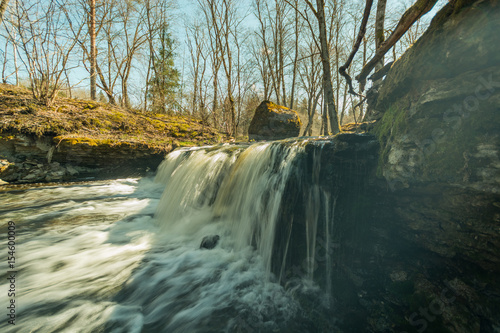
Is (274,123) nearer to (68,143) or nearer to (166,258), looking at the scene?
(68,143)

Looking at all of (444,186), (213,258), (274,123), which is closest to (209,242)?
(213,258)

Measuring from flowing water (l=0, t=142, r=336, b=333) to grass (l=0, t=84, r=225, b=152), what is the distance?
2366 millimetres

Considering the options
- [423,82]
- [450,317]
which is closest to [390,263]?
[450,317]

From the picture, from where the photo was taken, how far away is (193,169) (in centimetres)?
615

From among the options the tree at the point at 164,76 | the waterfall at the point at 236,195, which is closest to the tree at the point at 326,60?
the waterfall at the point at 236,195

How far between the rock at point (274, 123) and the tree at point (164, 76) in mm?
11181

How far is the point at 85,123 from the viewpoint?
8.27m

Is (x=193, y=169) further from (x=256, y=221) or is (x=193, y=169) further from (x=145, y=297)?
(x=145, y=297)

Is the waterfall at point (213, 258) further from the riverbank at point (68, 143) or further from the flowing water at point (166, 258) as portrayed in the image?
the riverbank at point (68, 143)

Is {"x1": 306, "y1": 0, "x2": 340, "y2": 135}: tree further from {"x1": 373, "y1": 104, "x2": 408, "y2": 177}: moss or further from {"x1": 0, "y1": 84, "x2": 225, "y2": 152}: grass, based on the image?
{"x1": 0, "y1": 84, "x2": 225, "y2": 152}: grass

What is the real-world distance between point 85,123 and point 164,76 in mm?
13121

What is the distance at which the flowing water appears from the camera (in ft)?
7.18

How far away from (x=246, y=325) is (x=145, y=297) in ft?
4.65

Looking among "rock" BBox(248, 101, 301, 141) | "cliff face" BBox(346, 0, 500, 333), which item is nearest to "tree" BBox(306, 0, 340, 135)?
"cliff face" BBox(346, 0, 500, 333)
